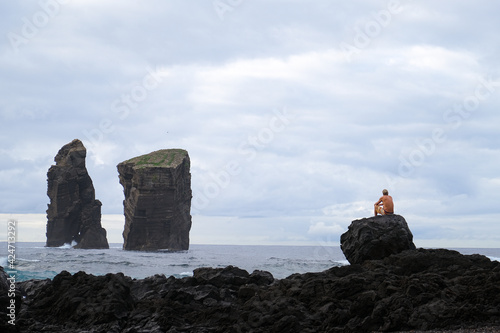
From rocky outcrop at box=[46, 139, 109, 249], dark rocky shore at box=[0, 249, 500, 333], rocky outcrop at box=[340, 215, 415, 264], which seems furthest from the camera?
rocky outcrop at box=[46, 139, 109, 249]

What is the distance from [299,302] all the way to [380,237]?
6844mm

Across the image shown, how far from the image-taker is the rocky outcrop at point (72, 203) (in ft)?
378

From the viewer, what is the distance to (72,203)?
117062 millimetres

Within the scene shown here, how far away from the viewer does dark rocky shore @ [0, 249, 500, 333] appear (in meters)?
14.4

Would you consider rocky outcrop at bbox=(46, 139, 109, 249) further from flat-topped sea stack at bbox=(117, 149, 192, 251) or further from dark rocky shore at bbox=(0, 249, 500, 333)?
dark rocky shore at bbox=(0, 249, 500, 333)

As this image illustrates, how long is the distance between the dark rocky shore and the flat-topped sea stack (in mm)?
79109

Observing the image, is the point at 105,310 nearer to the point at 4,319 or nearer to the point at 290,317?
the point at 4,319

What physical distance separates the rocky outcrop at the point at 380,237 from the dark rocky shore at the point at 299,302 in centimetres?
102

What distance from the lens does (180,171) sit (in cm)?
10631

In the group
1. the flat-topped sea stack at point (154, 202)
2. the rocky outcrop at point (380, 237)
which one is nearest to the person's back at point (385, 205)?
the rocky outcrop at point (380, 237)

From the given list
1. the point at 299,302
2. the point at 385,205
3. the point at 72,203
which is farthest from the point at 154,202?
the point at 299,302

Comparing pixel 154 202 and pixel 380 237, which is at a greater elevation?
pixel 154 202

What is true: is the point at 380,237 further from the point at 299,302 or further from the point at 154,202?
the point at 154,202

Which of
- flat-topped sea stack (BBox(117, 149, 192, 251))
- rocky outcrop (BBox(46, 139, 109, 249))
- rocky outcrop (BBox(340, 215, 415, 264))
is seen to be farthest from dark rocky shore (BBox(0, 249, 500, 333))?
rocky outcrop (BBox(46, 139, 109, 249))
